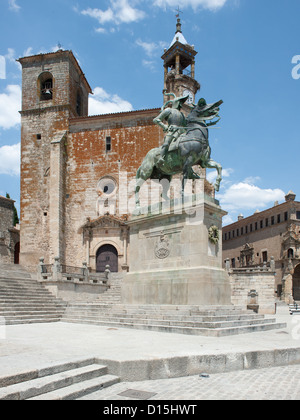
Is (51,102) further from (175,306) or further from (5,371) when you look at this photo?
(5,371)

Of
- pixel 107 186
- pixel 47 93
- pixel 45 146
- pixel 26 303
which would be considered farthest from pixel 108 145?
pixel 26 303

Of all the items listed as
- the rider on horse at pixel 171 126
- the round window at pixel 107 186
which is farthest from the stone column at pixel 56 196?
the rider on horse at pixel 171 126

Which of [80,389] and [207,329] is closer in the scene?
[80,389]

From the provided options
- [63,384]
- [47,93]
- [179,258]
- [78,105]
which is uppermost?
[47,93]

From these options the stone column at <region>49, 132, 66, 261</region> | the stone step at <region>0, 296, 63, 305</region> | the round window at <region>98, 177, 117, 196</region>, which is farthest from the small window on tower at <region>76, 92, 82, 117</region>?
the stone step at <region>0, 296, 63, 305</region>

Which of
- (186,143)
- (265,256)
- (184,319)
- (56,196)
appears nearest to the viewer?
(184,319)

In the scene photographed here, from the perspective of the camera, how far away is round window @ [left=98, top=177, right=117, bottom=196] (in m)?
30.4

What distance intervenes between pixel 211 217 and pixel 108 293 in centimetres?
1201

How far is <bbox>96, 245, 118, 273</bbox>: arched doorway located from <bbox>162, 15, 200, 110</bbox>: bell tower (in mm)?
14925

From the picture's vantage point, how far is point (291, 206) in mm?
44062

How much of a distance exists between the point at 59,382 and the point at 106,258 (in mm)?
25729

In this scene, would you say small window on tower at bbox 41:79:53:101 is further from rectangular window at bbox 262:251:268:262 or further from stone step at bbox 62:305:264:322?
rectangular window at bbox 262:251:268:262

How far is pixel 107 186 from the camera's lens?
101 feet

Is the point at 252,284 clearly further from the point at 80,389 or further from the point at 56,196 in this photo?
the point at 80,389
